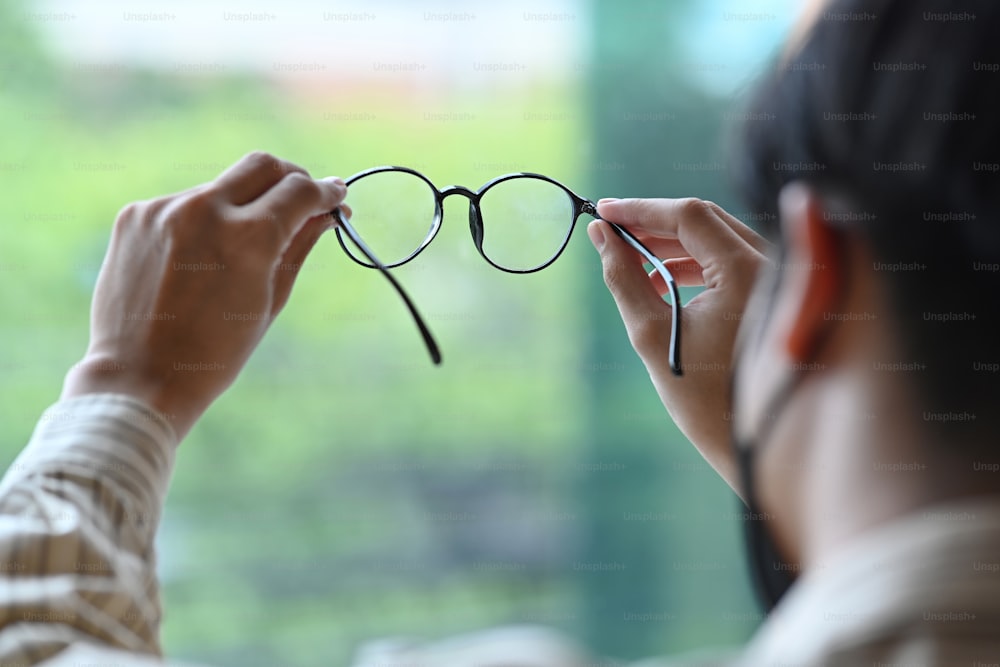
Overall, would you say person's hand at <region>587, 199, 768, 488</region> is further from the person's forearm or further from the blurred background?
the blurred background

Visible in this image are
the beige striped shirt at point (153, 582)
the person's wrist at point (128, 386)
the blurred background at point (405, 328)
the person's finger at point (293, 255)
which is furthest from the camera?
the blurred background at point (405, 328)

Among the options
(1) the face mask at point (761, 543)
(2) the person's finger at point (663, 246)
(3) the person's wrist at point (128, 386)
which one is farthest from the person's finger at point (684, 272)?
(3) the person's wrist at point (128, 386)

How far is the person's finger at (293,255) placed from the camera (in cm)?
65

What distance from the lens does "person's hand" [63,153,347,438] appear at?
0.57 meters

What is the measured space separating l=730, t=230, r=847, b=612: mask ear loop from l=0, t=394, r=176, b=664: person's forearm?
31cm

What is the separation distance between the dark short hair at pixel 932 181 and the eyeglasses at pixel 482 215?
300 mm

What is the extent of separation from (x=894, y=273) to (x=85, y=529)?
15.7 inches

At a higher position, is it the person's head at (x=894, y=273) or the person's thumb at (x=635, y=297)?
the person's head at (x=894, y=273)

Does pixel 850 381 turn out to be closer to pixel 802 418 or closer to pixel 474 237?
pixel 802 418

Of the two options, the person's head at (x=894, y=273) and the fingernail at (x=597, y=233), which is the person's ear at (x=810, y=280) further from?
the fingernail at (x=597, y=233)

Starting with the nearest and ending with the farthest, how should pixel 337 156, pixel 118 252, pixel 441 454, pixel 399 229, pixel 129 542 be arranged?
pixel 129 542
pixel 118 252
pixel 399 229
pixel 337 156
pixel 441 454

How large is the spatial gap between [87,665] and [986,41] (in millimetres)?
459

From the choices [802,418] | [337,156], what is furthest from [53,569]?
[337,156]

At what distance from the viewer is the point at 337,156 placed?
5.18ft
